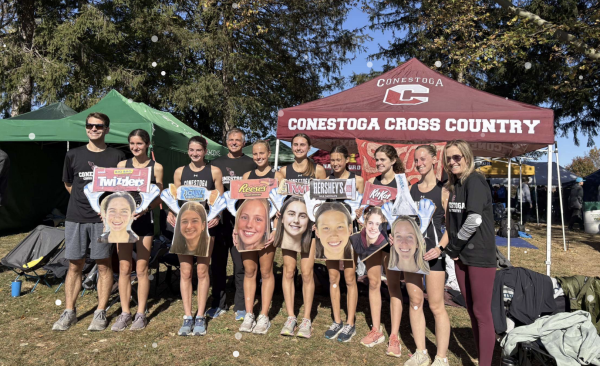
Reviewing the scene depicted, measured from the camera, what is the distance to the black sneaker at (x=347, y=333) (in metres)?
3.76

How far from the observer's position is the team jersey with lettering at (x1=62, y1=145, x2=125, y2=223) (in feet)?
12.4

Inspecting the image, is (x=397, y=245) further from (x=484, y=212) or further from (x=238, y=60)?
(x=238, y=60)

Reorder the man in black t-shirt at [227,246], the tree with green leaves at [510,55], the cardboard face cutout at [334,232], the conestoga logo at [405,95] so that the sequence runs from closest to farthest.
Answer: the cardboard face cutout at [334,232], the man in black t-shirt at [227,246], the conestoga logo at [405,95], the tree with green leaves at [510,55]

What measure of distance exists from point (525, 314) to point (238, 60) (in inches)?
594

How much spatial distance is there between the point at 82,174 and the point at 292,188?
6.44 feet

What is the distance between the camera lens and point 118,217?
3621 millimetres

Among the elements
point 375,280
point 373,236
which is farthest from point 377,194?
point 375,280

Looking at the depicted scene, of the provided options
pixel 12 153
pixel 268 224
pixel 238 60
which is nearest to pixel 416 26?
pixel 238 60

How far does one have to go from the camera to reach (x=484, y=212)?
2896 millimetres

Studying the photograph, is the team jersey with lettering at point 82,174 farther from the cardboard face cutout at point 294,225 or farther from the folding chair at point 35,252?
the folding chair at point 35,252

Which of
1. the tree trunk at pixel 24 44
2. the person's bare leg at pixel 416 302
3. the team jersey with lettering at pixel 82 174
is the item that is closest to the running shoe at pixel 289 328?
the person's bare leg at pixel 416 302

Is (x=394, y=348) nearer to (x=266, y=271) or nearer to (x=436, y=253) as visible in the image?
(x=436, y=253)


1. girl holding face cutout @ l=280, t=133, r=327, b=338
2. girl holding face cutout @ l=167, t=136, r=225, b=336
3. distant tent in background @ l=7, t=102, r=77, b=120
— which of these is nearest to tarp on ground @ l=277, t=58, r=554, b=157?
girl holding face cutout @ l=280, t=133, r=327, b=338

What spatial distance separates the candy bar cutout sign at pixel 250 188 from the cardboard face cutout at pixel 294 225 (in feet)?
0.92
